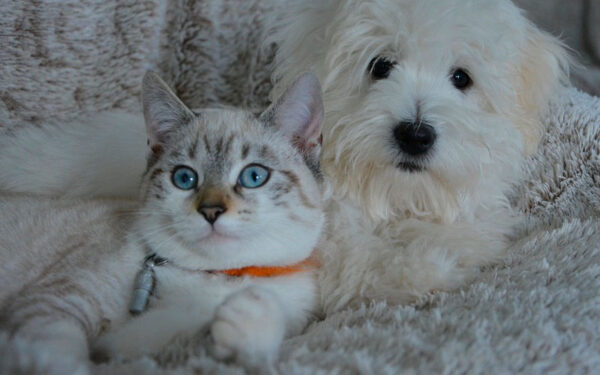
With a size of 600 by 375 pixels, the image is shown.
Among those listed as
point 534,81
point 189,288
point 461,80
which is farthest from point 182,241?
point 534,81

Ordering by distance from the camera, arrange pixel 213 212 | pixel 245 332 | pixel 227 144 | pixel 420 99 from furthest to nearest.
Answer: pixel 420 99 → pixel 227 144 → pixel 213 212 → pixel 245 332

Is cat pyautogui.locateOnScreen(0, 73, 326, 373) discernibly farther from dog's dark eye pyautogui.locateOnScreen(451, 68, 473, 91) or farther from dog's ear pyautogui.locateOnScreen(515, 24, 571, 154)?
dog's ear pyautogui.locateOnScreen(515, 24, 571, 154)

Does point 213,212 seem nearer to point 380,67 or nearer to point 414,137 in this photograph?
point 414,137

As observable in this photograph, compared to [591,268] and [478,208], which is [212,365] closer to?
[591,268]

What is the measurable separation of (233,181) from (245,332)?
0.31 meters

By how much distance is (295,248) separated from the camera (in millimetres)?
1018

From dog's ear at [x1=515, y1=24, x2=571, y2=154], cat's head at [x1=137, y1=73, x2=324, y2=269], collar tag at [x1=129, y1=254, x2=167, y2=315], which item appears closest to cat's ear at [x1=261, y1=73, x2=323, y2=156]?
cat's head at [x1=137, y1=73, x2=324, y2=269]

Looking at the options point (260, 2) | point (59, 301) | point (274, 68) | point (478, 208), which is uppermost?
point (260, 2)

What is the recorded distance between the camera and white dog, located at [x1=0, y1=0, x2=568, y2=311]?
1104mm

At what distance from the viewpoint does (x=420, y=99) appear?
115 cm

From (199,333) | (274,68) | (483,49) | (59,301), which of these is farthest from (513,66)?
(59,301)

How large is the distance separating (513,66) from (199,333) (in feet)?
2.88

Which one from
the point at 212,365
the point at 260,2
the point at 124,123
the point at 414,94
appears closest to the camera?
the point at 212,365

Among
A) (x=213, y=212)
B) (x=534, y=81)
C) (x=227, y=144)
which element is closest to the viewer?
(x=213, y=212)
